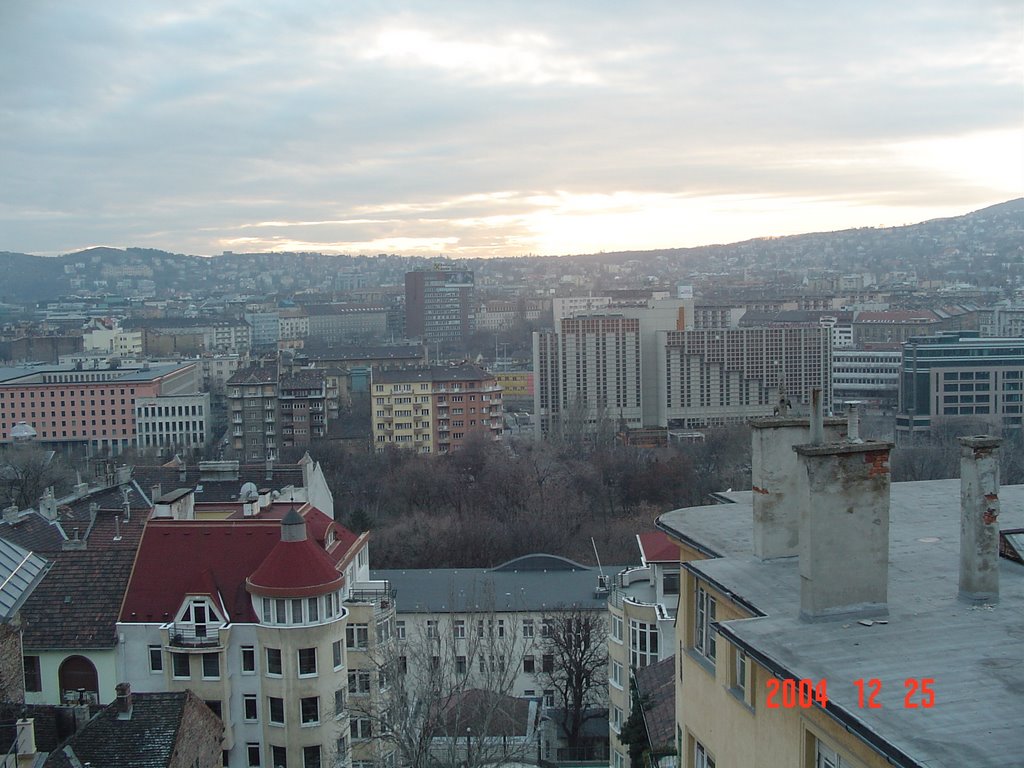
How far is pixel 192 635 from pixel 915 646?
1348cm

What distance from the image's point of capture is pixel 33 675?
17.4m

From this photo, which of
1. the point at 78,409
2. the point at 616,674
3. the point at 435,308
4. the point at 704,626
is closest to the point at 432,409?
the point at 78,409

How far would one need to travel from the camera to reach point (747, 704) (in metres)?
7.40

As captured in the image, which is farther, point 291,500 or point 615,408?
point 615,408

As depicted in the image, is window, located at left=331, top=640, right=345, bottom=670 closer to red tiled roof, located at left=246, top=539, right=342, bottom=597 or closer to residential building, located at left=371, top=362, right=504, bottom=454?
red tiled roof, located at left=246, top=539, right=342, bottom=597

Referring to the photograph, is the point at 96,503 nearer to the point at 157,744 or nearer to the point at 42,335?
the point at 157,744

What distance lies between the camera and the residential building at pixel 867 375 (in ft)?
293

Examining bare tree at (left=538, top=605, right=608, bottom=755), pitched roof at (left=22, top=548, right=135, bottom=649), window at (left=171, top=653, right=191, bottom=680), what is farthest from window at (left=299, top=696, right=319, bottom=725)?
bare tree at (left=538, top=605, right=608, bottom=755)

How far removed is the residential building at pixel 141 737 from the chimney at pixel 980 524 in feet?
30.2

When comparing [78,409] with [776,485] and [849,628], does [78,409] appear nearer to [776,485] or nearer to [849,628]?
[776,485]

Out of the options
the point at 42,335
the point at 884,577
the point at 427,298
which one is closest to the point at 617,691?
the point at 884,577

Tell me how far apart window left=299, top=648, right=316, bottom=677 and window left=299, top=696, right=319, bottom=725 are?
379mm

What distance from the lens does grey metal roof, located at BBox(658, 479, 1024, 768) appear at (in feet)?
17.8

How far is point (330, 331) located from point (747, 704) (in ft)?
590
